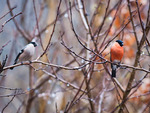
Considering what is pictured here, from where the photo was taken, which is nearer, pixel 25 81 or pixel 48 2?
pixel 48 2

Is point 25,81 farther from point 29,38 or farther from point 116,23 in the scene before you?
point 116,23

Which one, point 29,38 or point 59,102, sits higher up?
point 29,38

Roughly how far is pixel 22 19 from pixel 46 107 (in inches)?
74.9

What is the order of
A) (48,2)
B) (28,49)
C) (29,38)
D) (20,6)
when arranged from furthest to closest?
(48,2), (20,6), (29,38), (28,49)

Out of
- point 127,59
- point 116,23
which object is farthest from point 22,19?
point 127,59

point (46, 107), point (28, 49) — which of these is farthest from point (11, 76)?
point (28, 49)

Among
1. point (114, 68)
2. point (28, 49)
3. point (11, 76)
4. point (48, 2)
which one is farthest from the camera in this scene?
point (11, 76)

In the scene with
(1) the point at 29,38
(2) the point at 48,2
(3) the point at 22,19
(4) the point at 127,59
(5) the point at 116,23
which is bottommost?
(4) the point at 127,59

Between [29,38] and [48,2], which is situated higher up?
[48,2]

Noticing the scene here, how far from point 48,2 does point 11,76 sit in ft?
6.82

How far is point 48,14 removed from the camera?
15.3 feet

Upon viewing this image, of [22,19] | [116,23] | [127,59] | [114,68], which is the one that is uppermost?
[22,19]

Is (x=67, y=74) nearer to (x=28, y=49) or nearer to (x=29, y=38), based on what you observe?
(x=29, y=38)

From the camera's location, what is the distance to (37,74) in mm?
4520
